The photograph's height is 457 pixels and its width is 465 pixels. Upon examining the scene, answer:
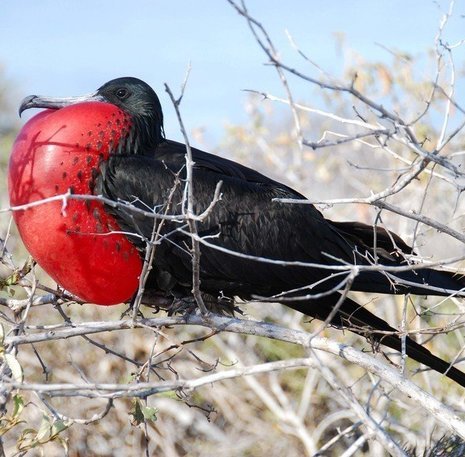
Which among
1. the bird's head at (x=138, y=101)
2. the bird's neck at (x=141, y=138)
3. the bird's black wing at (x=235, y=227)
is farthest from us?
the bird's head at (x=138, y=101)

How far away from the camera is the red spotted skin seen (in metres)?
2.40

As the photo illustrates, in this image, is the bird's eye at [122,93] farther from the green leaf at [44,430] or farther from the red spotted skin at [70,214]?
the green leaf at [44,430]

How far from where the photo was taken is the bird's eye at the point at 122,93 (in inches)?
117

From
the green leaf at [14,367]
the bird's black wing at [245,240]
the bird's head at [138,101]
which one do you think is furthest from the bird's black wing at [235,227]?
the green leaf at [14,367]

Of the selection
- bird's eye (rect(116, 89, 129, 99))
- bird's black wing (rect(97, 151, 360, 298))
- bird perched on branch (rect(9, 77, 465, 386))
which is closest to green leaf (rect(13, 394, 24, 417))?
bird perched on branch (rect(9, 77, 465, 386))

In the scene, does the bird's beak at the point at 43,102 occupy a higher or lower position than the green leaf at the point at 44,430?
higher

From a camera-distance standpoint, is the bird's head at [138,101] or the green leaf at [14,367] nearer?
the green leaf at [14,367]

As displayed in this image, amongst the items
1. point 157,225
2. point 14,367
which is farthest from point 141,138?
point 14,367

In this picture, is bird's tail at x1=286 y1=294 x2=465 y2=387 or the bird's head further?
the bird's head

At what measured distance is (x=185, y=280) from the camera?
107 inches

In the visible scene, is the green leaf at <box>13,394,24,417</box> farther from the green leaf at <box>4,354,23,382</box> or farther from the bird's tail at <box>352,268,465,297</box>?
the bird's tail at <box>352,268,465,297</box>

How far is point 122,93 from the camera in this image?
9.74ft

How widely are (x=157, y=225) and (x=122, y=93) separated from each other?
57cm

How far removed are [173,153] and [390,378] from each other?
1.10m
